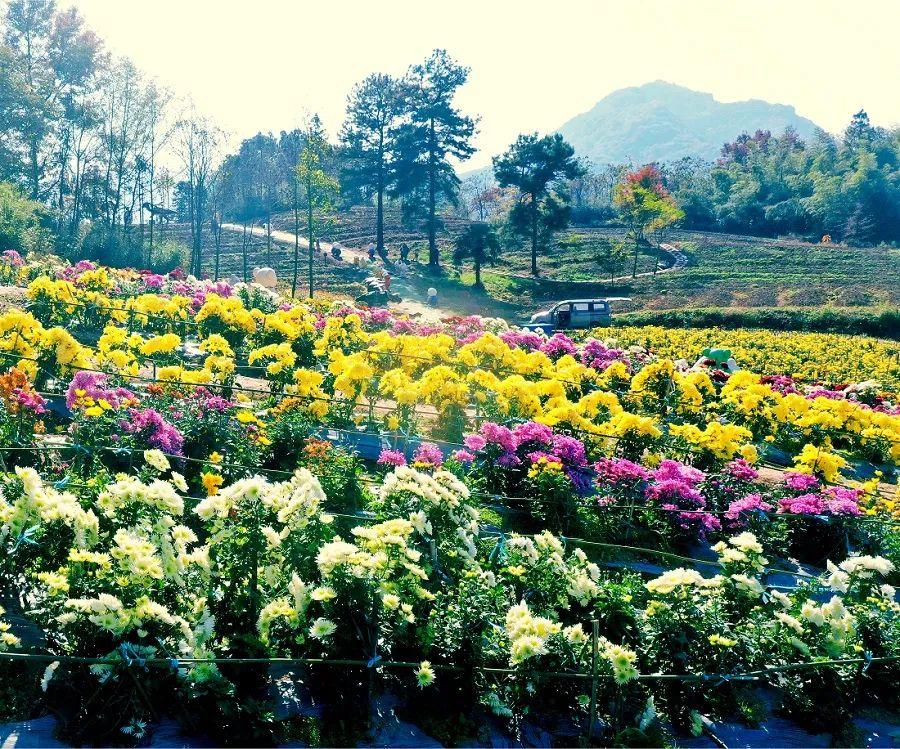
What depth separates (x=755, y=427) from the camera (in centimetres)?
943

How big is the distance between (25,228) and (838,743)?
1026 inches

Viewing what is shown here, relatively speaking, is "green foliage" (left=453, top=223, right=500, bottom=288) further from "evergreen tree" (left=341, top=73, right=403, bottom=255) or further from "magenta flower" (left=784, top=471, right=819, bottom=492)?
"magenta flower" (left=784, top=471, right=819, bottom=492)

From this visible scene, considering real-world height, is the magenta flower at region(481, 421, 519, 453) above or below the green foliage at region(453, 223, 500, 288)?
below

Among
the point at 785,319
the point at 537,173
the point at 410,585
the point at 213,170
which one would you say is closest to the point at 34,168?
the point at 213,170

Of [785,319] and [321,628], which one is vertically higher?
[785,319]

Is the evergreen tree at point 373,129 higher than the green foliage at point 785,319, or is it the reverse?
the evergreen tree at point 373,129

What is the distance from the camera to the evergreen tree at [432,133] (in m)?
36.0

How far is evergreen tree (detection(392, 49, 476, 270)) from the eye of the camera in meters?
36.0

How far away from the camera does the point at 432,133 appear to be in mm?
36375

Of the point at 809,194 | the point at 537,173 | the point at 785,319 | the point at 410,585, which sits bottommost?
the point at 410,585

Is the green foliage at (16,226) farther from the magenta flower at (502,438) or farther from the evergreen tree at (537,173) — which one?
the magenta flower at (502,438)

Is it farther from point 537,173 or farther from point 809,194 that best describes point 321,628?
point 809,194

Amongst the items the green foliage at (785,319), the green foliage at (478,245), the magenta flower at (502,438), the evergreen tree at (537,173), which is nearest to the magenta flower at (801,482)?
the magenta flower at (502,438)

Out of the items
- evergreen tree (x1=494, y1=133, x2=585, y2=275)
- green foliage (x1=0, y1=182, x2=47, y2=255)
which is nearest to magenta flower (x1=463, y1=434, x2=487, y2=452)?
green foliage (x1=0, y1=182, x2=47, y2=255)
